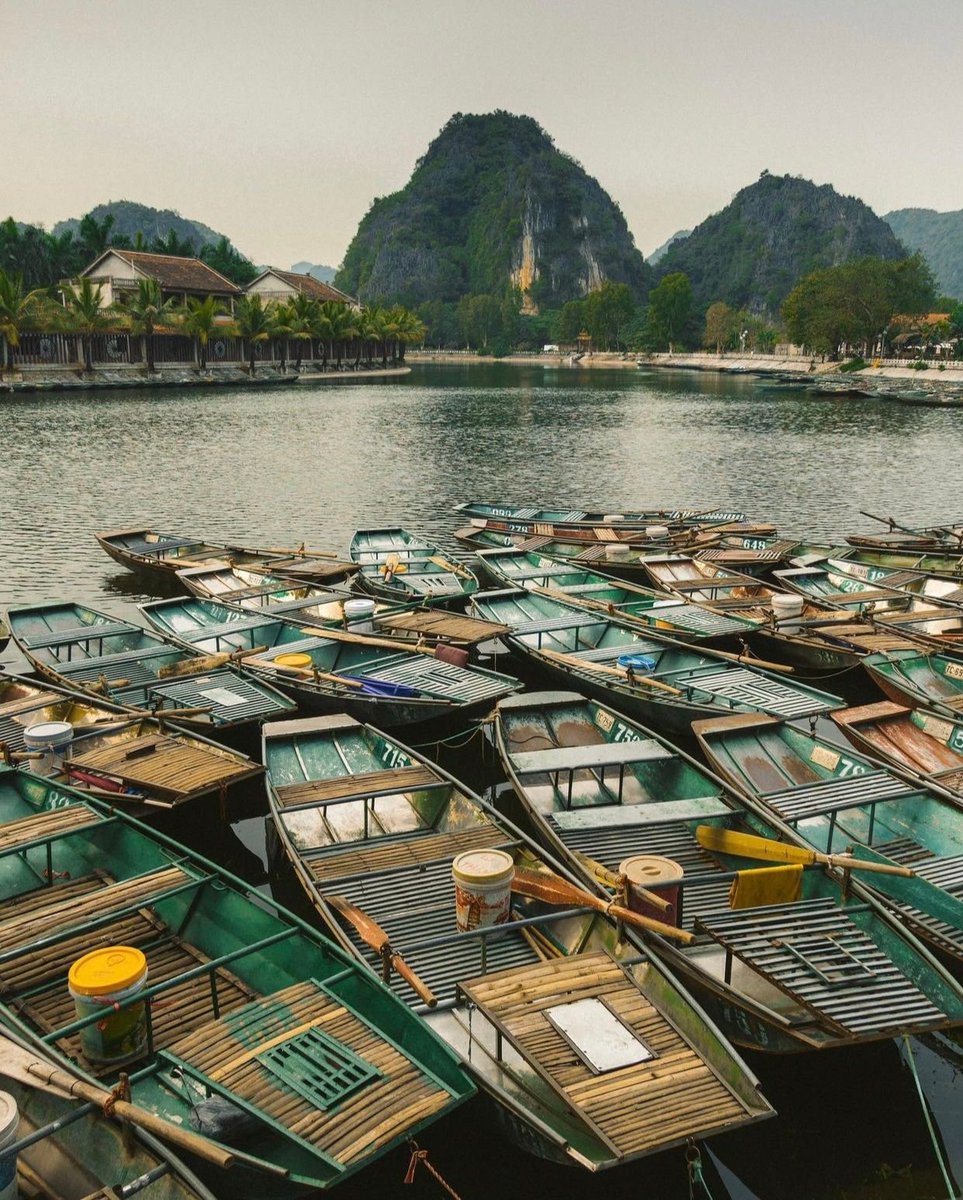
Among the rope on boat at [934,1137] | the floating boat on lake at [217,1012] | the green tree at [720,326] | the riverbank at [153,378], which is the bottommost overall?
the rope on boat at [934,1137]

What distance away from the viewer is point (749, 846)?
1166 centimetres

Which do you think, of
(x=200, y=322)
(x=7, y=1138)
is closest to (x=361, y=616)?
(x=7, y=1138)

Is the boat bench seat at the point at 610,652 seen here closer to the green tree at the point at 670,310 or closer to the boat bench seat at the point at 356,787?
the boat bench seat at the point at 356,787

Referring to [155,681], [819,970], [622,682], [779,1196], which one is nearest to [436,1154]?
[779,1196]

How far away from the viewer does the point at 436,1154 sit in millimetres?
9156

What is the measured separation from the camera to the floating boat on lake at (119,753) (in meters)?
13.6

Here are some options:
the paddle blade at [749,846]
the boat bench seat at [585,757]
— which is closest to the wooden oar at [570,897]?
the paddle blade at [749,846]

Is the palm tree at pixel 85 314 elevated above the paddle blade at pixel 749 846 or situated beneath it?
elevated above

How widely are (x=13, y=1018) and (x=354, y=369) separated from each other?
5176 inches

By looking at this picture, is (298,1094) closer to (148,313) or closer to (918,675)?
(918,675)

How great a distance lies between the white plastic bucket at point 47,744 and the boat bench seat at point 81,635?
16.7 ft

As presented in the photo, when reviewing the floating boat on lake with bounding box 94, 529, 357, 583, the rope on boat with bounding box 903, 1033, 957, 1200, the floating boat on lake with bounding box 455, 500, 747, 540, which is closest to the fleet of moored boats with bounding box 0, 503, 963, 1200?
the rope on boat with bounding box 903, 1033, 957, 1200

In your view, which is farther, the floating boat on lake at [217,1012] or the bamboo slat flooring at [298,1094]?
the floating boat on lake at [217,1012]

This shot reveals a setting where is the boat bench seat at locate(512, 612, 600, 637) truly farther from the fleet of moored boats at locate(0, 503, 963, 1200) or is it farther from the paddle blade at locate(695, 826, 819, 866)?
the paddle blade at locate(695, 826, 819, 866)
